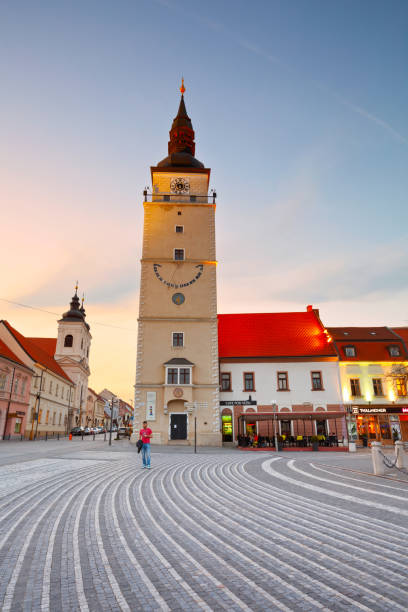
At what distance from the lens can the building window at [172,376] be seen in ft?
103

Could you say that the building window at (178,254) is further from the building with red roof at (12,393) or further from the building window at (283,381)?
the building with red roof at (12,393)

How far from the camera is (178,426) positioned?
3084 centimetres

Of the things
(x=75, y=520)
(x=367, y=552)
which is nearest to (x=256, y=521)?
(x=367, y=552)

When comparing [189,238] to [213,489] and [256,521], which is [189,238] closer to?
[213,489]

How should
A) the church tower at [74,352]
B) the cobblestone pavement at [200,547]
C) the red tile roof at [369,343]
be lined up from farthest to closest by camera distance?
the church tower at [74,352], the red tile roof at [369,343], the cobblestone pavement at [200,547]

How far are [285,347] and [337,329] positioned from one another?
6791 millimetres

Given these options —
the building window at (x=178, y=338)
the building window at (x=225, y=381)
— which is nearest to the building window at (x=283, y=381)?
the building window at (x=225, y=381)

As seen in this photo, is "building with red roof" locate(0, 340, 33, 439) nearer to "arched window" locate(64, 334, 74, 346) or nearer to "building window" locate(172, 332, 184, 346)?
"building window" locate(172, 332, 184, 346)

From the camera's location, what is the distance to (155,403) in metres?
31.2

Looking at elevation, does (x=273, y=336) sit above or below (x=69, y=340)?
below

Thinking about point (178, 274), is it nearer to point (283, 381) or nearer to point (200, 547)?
point (283, 381)

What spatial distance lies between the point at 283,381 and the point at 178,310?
444 inches

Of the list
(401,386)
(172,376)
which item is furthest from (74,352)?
(401,386)

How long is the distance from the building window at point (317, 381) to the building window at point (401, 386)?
22.2 ft
